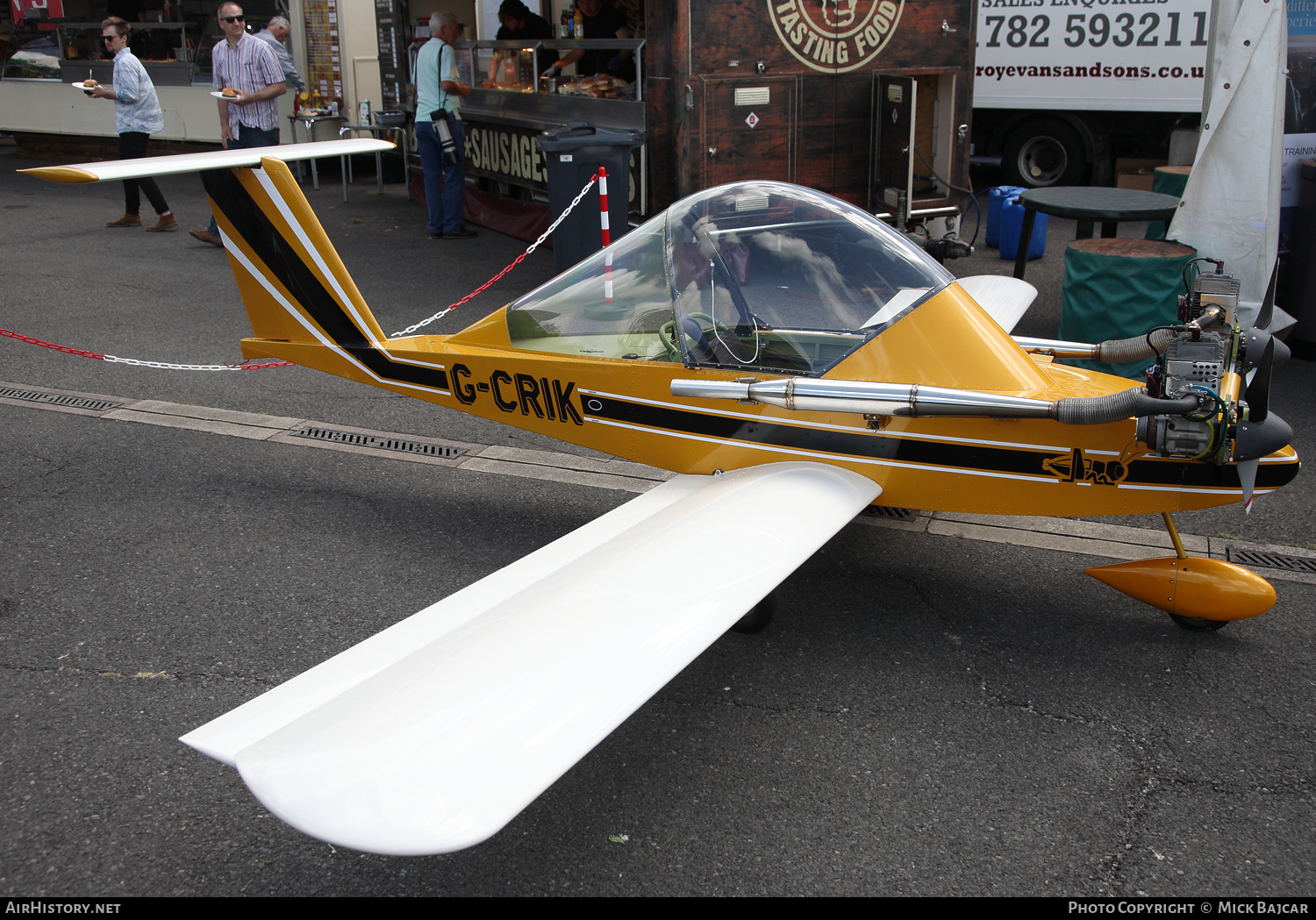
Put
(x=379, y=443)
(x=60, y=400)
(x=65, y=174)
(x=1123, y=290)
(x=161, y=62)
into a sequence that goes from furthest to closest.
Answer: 1. (x=161, y=62)
2. (x=60, y=400)
3. (x=1123, y=290)
4. (x=379, y=443)
5. (x=65, y=174)

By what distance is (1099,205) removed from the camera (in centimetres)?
A: 643

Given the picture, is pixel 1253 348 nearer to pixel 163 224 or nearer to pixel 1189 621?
pixel 1189 621

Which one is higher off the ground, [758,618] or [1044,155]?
[1044,155]

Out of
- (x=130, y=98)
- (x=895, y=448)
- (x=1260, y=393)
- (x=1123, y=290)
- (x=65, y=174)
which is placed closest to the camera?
(x=1260, y=393)

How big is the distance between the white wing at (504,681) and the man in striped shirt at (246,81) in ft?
27.3

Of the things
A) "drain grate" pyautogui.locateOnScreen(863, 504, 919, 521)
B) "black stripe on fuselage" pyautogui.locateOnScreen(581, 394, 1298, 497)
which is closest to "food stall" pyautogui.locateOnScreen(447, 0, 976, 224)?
"drain grate" pyautogui.locateOnScreen(863, 504, 919, 521)

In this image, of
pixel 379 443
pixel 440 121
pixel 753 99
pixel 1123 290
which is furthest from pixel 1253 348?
pixel 440 121

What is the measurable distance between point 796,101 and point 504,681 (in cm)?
793

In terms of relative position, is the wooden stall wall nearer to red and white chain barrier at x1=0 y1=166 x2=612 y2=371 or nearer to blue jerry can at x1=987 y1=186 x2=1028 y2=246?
blue jerry can at x1=987 y1=186 x2=1028 y2=246

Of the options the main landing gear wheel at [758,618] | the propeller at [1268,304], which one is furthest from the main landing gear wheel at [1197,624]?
the propeller at [1268,304]

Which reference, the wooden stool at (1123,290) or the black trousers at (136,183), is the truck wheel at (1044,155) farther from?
the black trousers at (136,183)

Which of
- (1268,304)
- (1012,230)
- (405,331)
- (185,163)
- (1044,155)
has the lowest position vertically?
(405,331)

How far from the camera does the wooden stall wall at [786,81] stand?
8.39 meters

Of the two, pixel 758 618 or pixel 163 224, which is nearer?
pixel 758 618
